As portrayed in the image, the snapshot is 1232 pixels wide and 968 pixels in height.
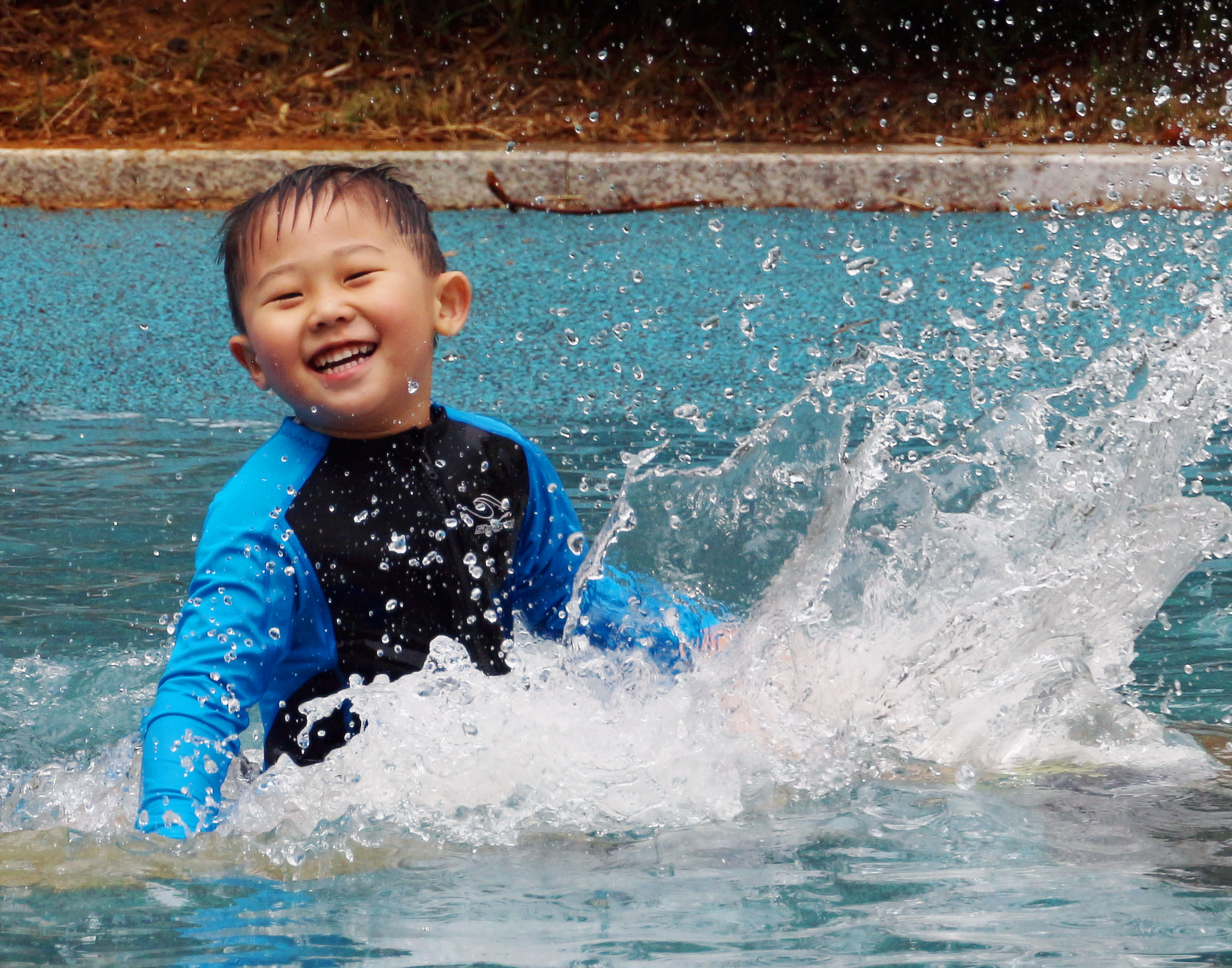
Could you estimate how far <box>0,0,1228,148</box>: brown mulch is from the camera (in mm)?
7875

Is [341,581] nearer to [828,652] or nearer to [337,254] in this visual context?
[337,254]

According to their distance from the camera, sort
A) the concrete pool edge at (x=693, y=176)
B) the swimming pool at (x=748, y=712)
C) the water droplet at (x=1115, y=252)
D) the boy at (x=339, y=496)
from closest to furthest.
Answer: the swimming pool at (x=748, y=712)
the boy at (x=339, y=496)
the water droplet at (x=1115, y=252)
the concrete pool edge at (x=693, y=176)

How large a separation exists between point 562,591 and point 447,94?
6.19m

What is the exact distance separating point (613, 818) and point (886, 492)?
1.23 meters

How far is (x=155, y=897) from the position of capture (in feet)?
6.33

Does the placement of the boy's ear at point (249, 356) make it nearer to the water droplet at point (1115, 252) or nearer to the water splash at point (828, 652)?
the water splash at point (828, 652)

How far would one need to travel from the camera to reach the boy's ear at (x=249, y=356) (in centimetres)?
240

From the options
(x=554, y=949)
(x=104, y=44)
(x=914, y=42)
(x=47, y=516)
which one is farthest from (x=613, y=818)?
(x=104, y=44)

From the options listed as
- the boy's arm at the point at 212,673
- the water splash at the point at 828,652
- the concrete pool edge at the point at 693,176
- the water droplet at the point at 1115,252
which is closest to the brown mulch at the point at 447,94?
the concrete pool edge at the point at 693,176

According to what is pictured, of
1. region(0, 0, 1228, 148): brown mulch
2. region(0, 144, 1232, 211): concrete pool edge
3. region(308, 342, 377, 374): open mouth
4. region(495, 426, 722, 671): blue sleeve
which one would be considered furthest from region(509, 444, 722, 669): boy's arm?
region(0, 0, 1228, 148): brown mulch

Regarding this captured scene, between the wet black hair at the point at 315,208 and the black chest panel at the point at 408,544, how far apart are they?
11.0 inches

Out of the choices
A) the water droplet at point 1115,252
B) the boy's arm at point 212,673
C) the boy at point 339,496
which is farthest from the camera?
the water droplet at point 1115,252

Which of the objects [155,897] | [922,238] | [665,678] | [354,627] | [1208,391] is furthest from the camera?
[922,238]

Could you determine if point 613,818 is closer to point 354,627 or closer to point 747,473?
point 354,627
